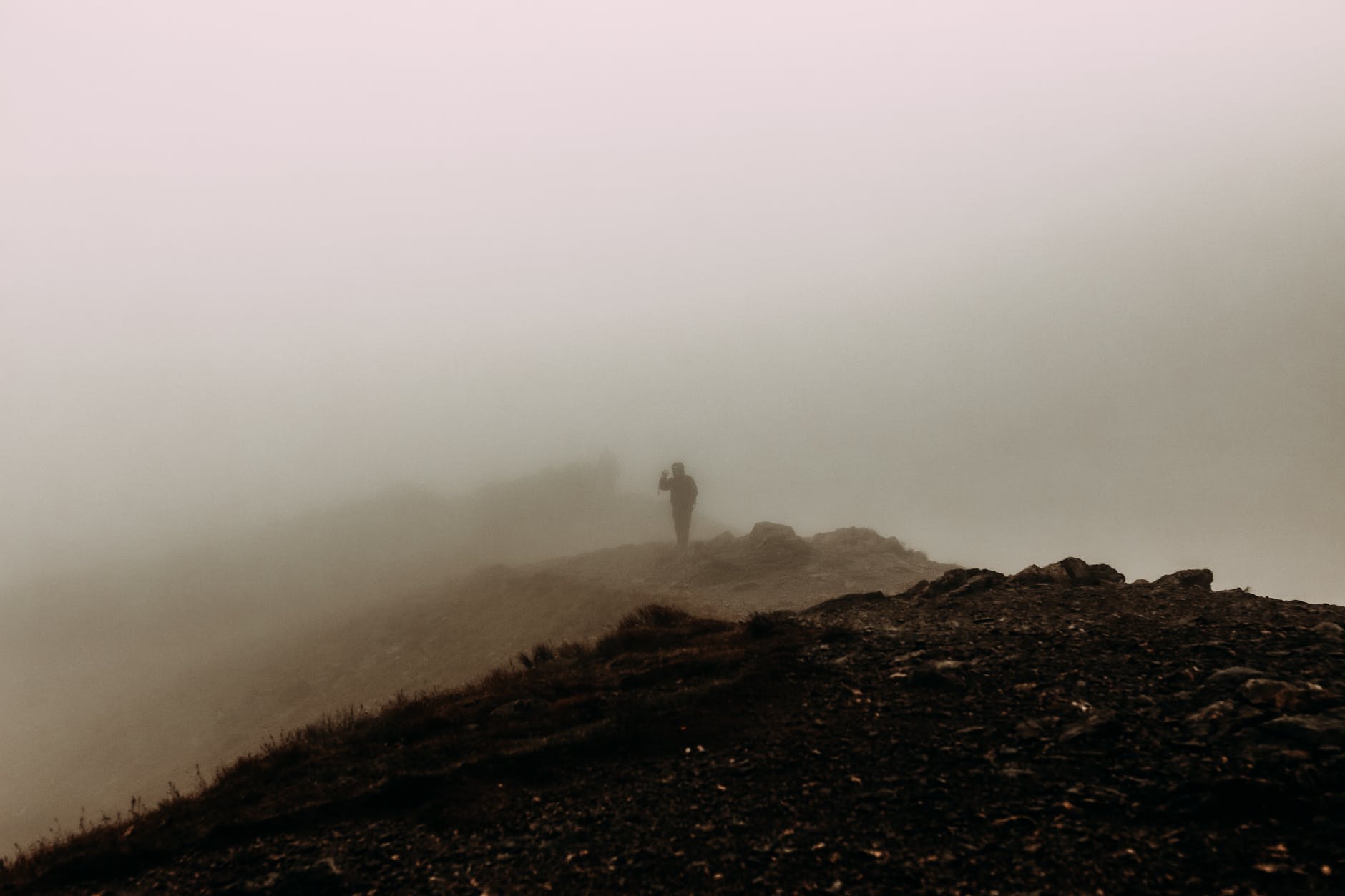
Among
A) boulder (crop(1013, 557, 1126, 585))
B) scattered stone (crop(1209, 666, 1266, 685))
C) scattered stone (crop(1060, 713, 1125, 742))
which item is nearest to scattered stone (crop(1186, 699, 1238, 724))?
scattered stone (crop(1209, 666, 1266, 685))

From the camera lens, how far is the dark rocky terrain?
19.2ft

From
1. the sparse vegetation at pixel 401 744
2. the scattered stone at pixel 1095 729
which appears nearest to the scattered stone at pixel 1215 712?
the scattered stone at pixel 1095 729

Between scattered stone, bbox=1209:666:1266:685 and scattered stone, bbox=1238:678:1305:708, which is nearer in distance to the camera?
scattered stone, bbox=1238:678:1305:708

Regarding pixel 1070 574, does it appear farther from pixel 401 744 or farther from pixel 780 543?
pixel 780 543

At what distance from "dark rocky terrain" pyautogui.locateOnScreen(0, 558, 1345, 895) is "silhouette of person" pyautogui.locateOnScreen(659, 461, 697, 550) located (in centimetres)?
3336

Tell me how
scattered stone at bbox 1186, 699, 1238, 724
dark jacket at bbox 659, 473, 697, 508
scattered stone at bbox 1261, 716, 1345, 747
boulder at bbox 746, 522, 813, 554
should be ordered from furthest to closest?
Result: 1. dark jacket at bbox 659, 473, 697, 508
2. boulder at bbox 746, 522, 813, 554
3. scattered stone at bbox 1186, 699, 1238, 724
4. scattered stone at bbox 1261, 716, 1345, 747

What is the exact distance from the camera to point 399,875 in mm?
6922

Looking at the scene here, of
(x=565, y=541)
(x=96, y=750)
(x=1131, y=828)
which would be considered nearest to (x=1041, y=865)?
(x=1131, y=828)

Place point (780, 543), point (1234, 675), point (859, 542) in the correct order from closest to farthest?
point (1234, 675)
point (780, 543)
point (859, 542)

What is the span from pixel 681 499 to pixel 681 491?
67 cm

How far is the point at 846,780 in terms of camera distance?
7.49 m

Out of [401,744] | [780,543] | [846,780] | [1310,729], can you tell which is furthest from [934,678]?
[780,543]

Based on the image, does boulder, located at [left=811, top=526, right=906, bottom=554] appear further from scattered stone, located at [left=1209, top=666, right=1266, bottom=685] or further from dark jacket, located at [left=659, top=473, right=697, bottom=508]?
scattered stone, located at [left=1209, top=666, right=1266, bottom=685]

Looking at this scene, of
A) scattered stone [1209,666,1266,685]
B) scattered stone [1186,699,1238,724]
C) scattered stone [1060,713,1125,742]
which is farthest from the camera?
scattered stone [1209,666,1266,685]
